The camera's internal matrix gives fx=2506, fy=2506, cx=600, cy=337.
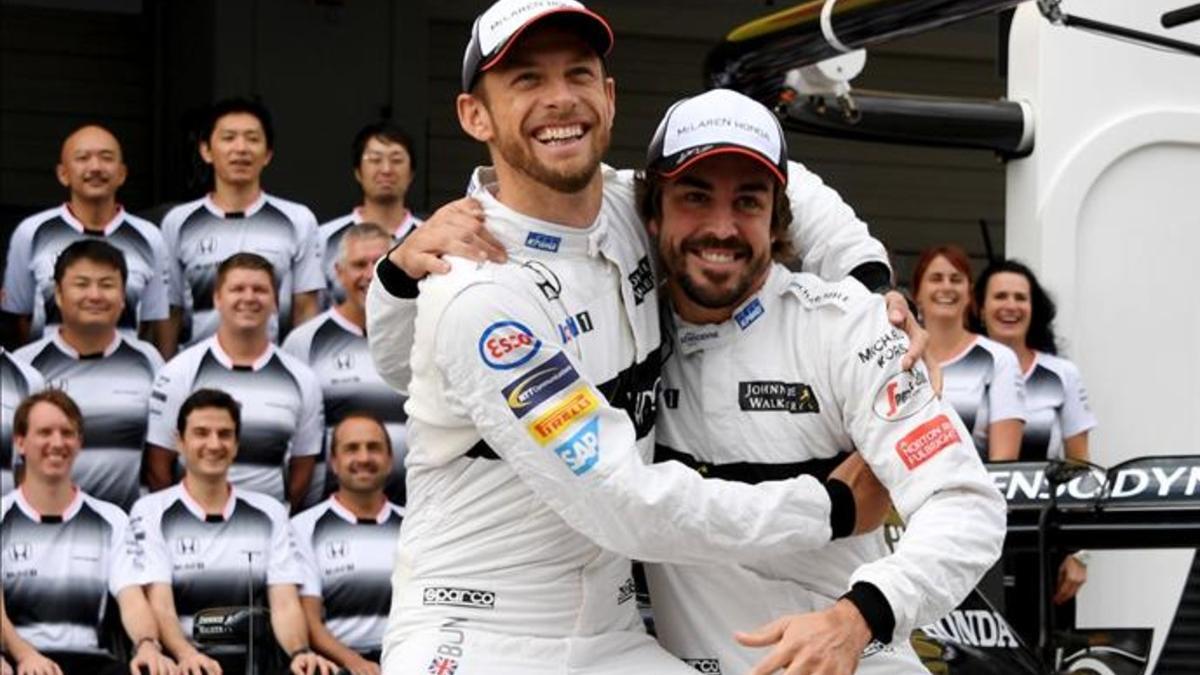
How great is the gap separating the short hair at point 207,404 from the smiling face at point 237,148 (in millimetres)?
1005

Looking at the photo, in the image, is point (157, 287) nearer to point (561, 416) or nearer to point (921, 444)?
point (561, 416)

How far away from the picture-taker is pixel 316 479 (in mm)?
8758

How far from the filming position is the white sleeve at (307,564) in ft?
27.0

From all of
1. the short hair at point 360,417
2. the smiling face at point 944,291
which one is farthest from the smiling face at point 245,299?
the smiling face at point 944,291

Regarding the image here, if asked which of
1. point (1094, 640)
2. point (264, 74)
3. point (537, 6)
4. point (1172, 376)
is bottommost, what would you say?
point (1094, 640)

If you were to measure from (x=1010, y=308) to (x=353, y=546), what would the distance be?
2.73 m

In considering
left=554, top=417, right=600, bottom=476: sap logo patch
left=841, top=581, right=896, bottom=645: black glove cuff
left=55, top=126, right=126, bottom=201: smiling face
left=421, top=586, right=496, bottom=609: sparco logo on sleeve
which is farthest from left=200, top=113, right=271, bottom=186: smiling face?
left=841, top=581, right=896, bottom=645: black glove cuff

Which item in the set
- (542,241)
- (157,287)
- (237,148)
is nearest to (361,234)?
(237,148)

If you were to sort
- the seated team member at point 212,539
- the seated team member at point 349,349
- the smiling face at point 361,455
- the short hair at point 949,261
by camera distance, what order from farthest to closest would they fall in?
the short hair at point 949,261, the seated team member at point 349,349, the smiling face at point 361,455, the seated team member at point 212,539

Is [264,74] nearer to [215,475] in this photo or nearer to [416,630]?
[215,475]

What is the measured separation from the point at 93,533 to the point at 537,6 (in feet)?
13.9

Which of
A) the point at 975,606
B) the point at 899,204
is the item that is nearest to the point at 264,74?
the point at 899,204

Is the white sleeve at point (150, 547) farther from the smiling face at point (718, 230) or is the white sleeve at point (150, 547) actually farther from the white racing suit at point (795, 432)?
the smiling face at point (718, 230)

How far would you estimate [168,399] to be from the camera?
8516mm
